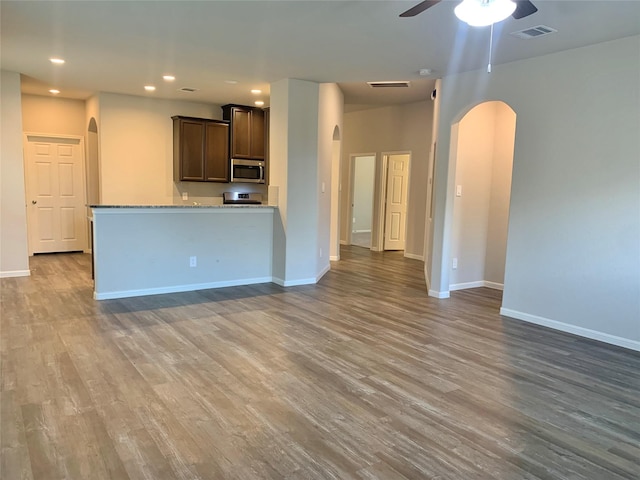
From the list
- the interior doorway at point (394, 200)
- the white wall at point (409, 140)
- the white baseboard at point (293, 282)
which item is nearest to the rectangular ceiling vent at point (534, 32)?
the white baseboard at point (293, 282)

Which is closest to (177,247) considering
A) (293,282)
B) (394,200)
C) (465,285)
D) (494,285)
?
(293,282)

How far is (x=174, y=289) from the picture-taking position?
5250 mm

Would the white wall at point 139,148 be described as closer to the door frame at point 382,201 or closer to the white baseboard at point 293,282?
the white baseboard at point 293,282

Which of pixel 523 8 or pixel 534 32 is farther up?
pixel 534 32

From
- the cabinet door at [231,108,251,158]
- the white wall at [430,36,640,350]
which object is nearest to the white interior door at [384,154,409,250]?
the cabinet door at [231,108,251,158]

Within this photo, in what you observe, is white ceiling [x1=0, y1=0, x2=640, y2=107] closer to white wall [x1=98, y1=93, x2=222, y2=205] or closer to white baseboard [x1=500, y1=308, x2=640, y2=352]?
white wall [x1=98, y1=93, x2=222, y2=205]

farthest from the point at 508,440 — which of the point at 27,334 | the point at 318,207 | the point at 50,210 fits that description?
the point at 50,210

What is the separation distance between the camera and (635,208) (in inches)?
142

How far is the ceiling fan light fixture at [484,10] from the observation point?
2.31 m

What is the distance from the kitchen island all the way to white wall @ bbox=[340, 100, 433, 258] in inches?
133

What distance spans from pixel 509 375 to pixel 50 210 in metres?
7.48

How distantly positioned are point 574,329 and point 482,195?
2.18 meters

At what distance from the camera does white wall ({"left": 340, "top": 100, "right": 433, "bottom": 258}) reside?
795cm

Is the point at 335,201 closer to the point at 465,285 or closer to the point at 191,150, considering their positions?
the point at 191,150
